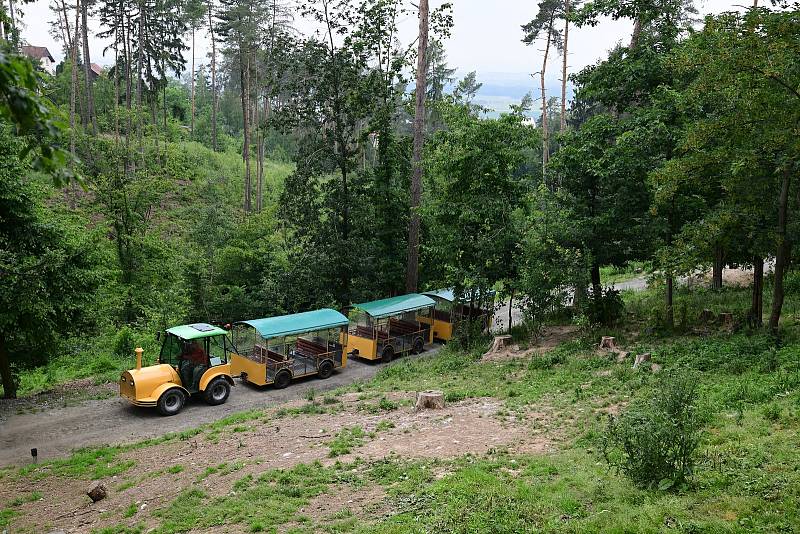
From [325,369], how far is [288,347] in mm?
1457

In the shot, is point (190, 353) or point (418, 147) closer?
point (190, 353)

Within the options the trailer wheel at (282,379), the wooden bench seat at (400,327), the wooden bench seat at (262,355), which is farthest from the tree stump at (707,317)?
the wooden bench seat at (262,355)

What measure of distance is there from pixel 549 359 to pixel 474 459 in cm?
700

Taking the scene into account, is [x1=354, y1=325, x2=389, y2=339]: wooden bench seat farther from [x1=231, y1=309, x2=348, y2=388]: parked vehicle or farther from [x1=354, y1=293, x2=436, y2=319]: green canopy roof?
[x1=231, y1=309, x2=348, y2=388]: parked vehicle

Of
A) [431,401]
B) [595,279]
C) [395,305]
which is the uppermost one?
[595,279]

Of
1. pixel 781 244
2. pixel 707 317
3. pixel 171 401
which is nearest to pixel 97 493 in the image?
pixel 171 401

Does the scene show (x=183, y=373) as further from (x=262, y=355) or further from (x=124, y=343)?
(x=124, y=343)

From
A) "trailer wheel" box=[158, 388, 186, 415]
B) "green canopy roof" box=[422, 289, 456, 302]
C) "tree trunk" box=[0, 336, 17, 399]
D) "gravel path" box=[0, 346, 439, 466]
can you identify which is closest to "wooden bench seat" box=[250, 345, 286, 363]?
"gravel path" box=[0, 346, 439, 466]

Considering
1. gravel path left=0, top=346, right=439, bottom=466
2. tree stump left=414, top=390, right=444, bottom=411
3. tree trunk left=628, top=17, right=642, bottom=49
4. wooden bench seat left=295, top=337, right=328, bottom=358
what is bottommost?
gravel path left=0, top=346, right=439, bottom=466

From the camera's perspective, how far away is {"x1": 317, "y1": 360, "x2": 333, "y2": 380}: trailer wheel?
1875 cm

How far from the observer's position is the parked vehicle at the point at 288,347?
1747 cm

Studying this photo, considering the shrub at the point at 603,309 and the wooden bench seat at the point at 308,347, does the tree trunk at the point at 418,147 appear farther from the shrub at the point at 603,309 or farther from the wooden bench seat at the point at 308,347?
the shrub at the point at 603,309

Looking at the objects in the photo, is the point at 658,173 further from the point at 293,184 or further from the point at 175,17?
the point at 175,17

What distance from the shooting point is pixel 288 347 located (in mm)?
18250
